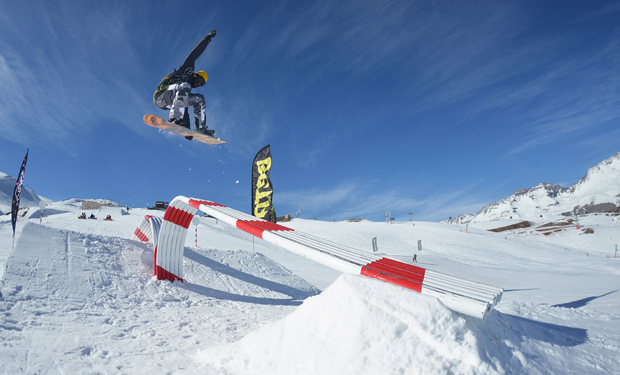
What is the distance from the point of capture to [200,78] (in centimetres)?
960

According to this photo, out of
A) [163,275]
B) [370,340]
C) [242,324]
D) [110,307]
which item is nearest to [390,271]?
[370,340]

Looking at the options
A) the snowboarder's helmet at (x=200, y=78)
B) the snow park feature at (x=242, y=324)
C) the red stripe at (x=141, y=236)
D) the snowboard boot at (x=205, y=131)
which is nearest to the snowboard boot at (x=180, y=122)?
the snowboard boot at (x=205, y=131)

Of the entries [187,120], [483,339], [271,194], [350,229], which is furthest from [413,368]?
[350,229]

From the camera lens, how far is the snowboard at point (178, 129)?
9.30 meters

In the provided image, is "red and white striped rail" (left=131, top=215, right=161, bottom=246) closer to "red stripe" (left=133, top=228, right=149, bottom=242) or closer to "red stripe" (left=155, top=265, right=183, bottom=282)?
"red stripe" (left=133, top=228, right=149, bottom=242)

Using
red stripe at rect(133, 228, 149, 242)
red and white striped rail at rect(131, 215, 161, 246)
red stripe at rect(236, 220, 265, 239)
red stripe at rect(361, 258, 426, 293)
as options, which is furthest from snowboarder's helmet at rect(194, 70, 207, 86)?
red stripe at rect(361, 258, 426, 293)

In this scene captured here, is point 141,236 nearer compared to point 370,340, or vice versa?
point 370,340

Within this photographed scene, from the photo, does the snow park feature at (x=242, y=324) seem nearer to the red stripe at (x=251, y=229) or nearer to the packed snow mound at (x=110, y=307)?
the packed snow mound at (x=110, y=307)

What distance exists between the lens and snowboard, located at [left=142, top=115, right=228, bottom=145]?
9.30 m

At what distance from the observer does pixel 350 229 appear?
34406 millimetres

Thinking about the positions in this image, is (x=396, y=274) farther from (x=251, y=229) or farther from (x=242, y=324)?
(x=242, y=324)

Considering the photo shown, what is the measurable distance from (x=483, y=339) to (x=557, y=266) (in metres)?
25.7

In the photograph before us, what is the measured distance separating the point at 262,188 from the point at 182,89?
871cm

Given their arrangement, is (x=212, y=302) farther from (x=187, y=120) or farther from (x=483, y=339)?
(x=483, y=339)
